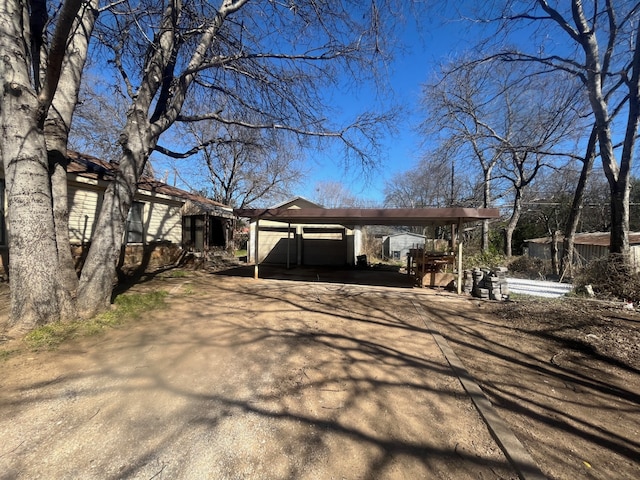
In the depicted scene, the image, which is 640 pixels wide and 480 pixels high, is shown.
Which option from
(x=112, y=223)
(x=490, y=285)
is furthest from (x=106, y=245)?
(x=490, y=285)

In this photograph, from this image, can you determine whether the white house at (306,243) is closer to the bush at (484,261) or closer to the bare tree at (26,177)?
the bush at (484,261)

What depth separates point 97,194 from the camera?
837cm

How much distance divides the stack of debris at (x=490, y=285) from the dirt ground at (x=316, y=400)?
6.85 feet

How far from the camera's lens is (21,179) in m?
3.80

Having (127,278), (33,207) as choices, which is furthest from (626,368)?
(127,278)

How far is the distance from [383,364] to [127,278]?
7.64m

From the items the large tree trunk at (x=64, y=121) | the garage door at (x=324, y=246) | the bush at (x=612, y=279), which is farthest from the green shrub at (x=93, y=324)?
the bush at (x=612, y=279)

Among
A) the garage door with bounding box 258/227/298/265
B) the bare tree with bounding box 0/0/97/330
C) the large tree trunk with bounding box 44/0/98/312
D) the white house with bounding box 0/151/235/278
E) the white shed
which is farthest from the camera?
the white shed

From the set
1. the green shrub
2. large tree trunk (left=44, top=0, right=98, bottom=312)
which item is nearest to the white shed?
the green shrub

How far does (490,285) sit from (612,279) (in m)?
2.67

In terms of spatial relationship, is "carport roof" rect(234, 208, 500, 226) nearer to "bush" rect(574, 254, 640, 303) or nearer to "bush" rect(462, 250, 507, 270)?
"bush" rect(574, 254, 640, 303)

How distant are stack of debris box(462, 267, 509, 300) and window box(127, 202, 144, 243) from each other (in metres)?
10.3

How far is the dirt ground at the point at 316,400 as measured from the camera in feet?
6.45

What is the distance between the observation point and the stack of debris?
285 inches
